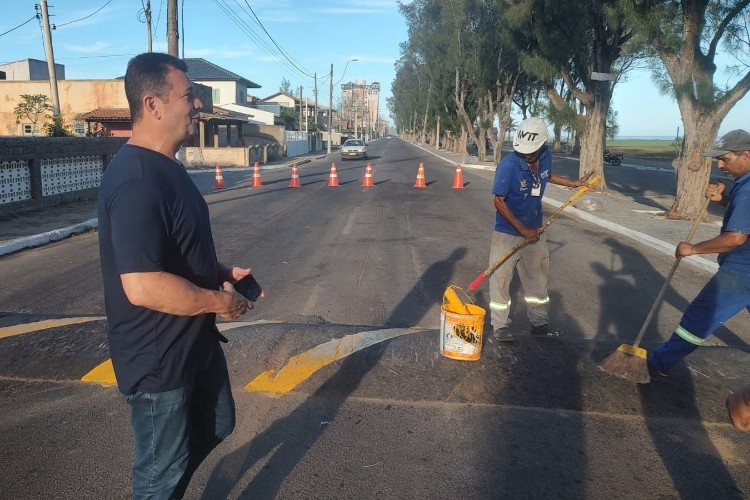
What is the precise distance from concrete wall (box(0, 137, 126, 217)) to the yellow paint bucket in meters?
10.8

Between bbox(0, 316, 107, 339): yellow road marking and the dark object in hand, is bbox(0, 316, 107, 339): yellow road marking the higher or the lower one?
the lower one

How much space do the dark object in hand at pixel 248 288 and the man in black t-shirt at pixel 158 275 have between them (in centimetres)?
26

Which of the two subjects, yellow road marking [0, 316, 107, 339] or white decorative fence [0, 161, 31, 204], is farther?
white decorative fence [0, 161, 31, 204]

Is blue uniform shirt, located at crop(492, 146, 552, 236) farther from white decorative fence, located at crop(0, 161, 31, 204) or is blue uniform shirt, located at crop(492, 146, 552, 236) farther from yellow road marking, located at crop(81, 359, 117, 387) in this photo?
white decorative fence, located at crop(0, 161, 31, 204)

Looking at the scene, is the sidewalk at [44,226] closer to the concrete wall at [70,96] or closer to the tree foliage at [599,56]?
the tree foliage at [599,56]

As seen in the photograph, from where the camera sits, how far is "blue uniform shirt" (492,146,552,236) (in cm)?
486

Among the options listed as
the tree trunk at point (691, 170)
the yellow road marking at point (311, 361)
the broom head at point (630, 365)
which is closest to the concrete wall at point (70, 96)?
the tree trunk at point (691, 170)

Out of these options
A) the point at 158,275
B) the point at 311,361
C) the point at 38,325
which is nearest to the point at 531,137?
the point at 311,361

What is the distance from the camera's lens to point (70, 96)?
3672 cm

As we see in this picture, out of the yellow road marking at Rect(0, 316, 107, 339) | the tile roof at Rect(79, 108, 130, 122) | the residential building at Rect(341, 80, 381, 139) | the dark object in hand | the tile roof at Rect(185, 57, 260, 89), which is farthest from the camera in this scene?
the residential building at Rect(341, 80, 381, 139)

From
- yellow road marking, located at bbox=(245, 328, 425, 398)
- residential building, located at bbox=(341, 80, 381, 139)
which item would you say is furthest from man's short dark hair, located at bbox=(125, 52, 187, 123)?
residential building, located at bbox=(341, 80, 381, 139)

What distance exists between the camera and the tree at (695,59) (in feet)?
39.7

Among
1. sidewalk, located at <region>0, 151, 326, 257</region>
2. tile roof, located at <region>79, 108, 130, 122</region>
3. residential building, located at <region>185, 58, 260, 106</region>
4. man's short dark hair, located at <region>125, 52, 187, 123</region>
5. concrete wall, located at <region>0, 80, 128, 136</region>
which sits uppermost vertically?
residential building, located at <region>185, 58, 260, 106</region>

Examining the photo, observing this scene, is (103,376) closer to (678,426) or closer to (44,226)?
(678,426)
